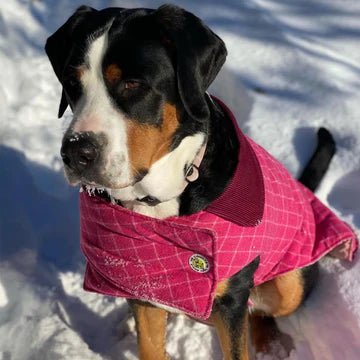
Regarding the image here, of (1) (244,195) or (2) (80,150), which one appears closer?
(2) (80,150)

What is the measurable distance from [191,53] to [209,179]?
1.78 ft

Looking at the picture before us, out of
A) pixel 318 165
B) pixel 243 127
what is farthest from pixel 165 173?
pixel 243 127

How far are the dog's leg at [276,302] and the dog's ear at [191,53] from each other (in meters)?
1.17

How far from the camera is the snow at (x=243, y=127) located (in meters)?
2.99

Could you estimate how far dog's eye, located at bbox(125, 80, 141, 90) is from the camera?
2.00 metres

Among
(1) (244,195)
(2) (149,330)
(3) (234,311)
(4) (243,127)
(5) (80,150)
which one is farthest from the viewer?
(4) (243,127)

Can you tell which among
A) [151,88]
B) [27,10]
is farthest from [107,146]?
[27,10]

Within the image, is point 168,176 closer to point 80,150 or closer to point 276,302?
point 80,150

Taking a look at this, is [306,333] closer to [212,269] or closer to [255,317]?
[255,317]

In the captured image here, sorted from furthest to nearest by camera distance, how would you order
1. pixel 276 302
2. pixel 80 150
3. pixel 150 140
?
pixel 276 302 → pixel 150 140 → pixel 80 150

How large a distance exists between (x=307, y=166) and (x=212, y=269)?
52.7 inches

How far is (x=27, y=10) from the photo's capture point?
5527mm

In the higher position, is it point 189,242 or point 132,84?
point 132,84

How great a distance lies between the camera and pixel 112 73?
1995 mm
